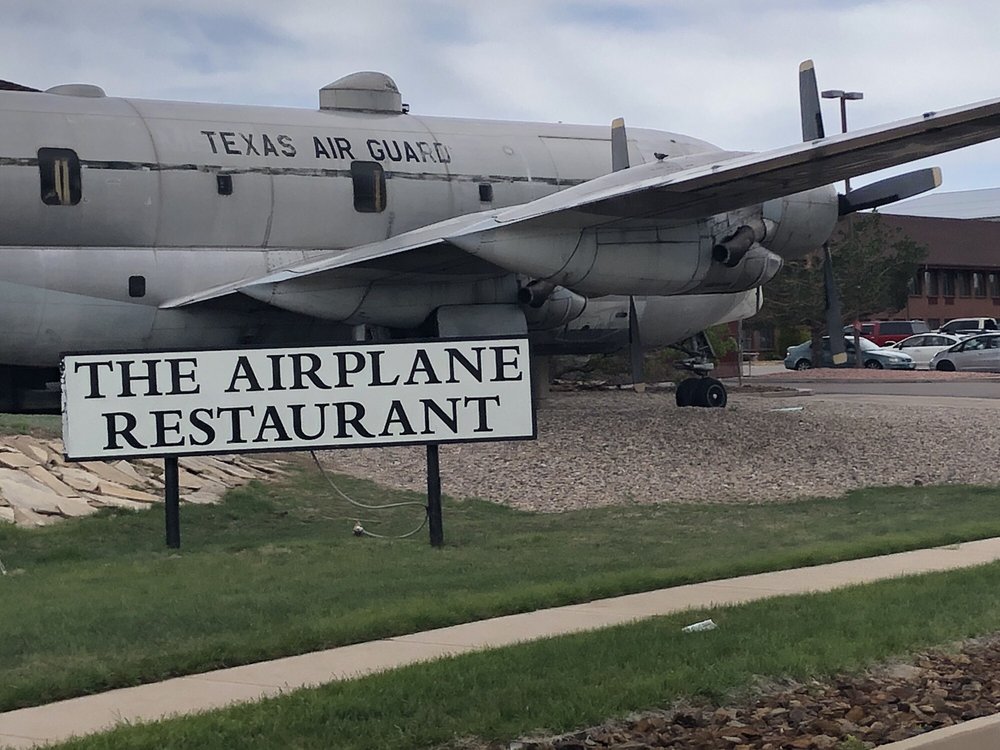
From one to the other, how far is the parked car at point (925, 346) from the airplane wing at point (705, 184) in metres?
42.8

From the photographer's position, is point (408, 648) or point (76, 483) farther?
point (76, 483)

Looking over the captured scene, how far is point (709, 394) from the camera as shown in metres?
25.4

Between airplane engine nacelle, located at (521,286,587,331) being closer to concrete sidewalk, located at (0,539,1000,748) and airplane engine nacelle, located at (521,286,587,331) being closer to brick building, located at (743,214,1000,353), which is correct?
concrete sidewalk, located at (0,539,1000,748)

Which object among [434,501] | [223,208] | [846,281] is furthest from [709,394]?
[846,281]

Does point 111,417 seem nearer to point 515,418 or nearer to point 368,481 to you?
point 515,418

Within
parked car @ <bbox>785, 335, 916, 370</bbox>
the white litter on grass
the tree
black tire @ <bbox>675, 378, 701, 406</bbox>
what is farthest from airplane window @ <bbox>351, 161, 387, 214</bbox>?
parked car @ <bbox>785, 335, 916, 370</bbox>

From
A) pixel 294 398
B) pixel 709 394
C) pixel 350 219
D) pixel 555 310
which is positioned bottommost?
pixel 709 394

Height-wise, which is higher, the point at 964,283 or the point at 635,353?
the point at 964,283

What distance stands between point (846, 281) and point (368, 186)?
32.0 metres

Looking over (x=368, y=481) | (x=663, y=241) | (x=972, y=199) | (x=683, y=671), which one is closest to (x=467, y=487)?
(x=368, y=481)

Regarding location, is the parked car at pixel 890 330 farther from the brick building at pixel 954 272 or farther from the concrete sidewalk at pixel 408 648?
the concrete sidewalk at pixel 408 648

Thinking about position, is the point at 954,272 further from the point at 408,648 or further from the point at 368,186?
the point at 408,648

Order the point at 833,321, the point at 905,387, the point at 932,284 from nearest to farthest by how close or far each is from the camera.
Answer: the point at 833,321
the point at 905,387
the point at 932,284

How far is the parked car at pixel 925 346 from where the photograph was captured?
196 ft
